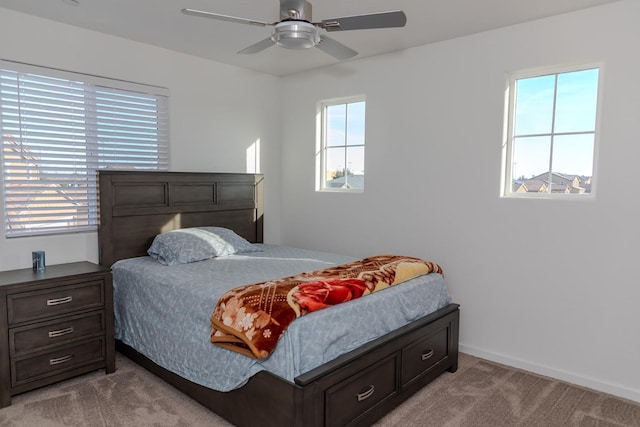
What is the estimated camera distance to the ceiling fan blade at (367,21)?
2064 mm

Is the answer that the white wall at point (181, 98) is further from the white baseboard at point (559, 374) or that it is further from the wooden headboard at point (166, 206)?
the white baseboard at point (559, 374)

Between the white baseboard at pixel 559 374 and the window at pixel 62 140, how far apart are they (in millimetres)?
3202

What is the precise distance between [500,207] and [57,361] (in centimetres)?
326

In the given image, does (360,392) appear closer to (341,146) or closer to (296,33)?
(296,33)

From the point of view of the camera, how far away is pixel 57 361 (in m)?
2.73

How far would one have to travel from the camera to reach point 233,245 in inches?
146

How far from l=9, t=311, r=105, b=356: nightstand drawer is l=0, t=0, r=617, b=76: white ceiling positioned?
2.08m

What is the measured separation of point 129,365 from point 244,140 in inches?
93.4

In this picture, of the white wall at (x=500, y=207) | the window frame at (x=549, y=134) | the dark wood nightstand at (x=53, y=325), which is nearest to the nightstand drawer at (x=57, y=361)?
the dark wood nightstand at (x=53, y=325)

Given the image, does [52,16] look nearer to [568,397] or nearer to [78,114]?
[78,114]

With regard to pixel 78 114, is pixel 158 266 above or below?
below

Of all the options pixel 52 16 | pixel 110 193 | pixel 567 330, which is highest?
pixel 52 16

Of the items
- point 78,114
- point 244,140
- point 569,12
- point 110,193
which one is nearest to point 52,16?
point 78,114

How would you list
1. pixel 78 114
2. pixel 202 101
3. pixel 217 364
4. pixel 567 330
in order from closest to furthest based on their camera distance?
pixel 217 364
pixel 567 330
pixel 78 114
pixel 202 101
